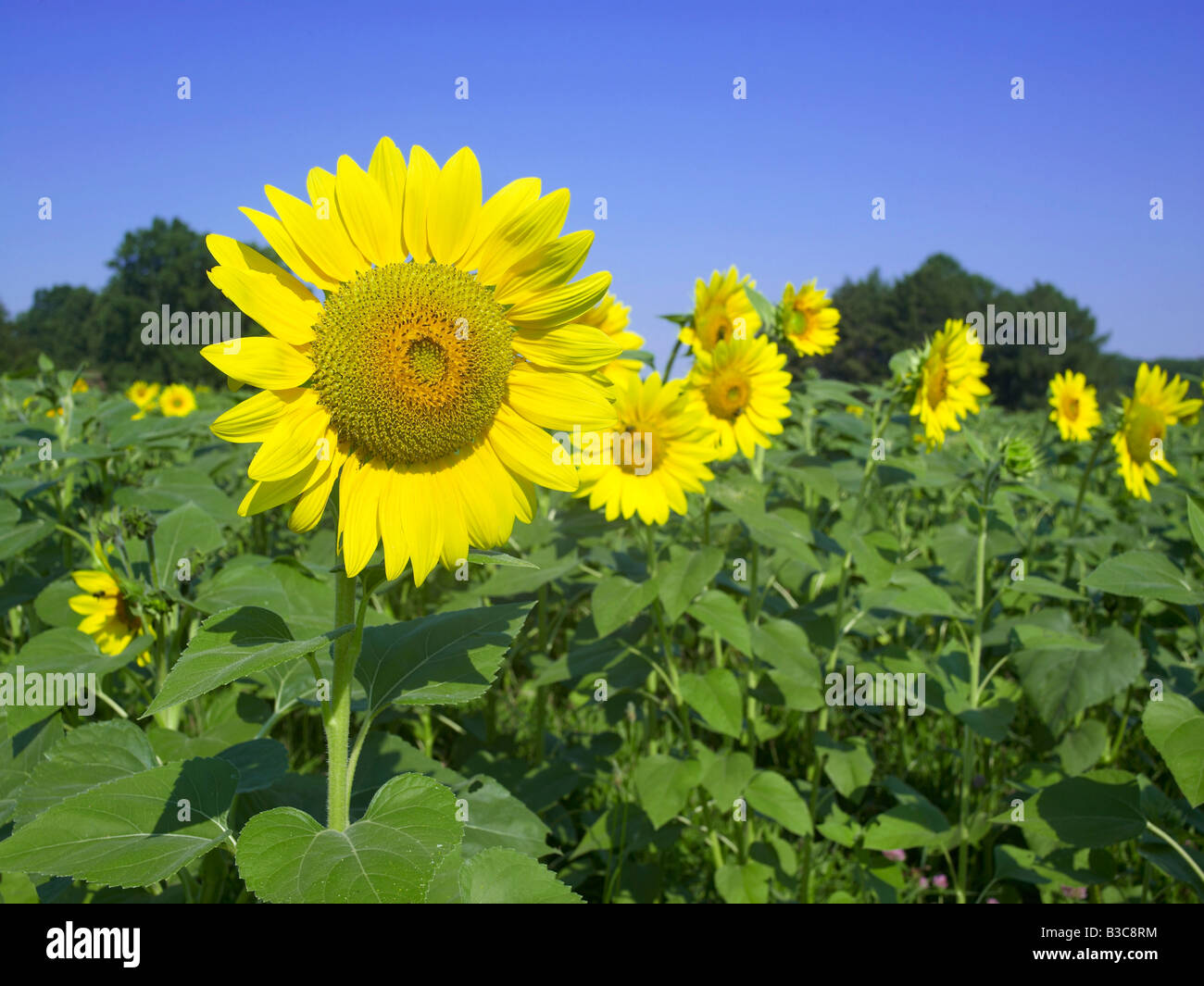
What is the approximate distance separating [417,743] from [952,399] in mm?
2690

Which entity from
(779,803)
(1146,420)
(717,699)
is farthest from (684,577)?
(1146,420)

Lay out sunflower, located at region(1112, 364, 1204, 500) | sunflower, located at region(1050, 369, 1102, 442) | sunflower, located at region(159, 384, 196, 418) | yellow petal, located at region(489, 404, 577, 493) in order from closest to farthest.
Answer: yellow petal, located at region(489, 404, 577, 493), sunflower, located at region(1112, 364, 1204, 500), sunflower, located at region(1050, 369, 1102, 442), sunflower, located at region(159, 384, 196, 418)

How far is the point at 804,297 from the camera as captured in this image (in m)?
3.74

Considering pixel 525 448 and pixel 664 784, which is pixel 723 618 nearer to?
pixel 664 784

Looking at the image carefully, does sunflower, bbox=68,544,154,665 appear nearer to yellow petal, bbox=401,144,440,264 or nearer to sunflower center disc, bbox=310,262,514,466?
sunflower center disc, bbox=310,262,514,466

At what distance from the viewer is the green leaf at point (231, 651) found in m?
1.22

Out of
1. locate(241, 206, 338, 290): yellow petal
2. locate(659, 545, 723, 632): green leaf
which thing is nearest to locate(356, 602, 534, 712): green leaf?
locate(241, 206, 338, 290): yellow petal

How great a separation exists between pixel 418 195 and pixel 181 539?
1.46m

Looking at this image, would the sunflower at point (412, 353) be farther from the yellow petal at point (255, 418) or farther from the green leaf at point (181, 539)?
the green leaf at point (181, 539)

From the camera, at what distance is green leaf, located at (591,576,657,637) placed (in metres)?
2.52

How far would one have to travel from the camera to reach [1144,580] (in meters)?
2.37

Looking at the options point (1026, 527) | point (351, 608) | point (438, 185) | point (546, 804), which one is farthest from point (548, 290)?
point (1026, 527)

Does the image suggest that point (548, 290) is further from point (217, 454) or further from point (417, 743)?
point (217, 454)

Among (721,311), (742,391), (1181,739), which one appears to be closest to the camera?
(1181,739)
